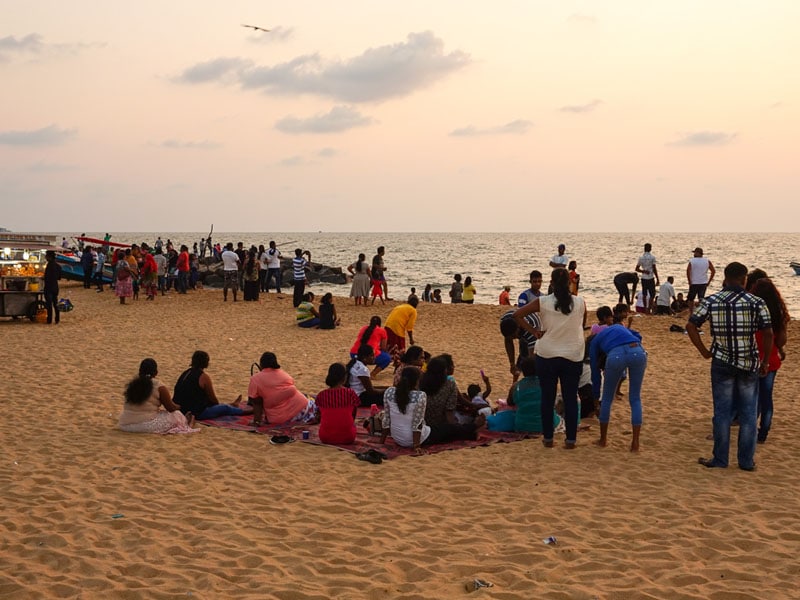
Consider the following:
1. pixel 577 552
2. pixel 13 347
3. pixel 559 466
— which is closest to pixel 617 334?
pixel 559 466

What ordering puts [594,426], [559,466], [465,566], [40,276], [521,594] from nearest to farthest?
1. [521,594]
2. [465,566]
3. [559,466]
4. [594,426]
5. [40,276]

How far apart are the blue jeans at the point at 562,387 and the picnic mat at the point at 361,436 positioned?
0.60 m

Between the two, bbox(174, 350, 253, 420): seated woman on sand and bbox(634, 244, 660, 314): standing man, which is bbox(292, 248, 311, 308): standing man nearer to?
bbox(634, 244, 660, 314): standing man

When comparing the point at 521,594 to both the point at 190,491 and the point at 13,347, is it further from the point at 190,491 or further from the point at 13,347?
the point at 13,347

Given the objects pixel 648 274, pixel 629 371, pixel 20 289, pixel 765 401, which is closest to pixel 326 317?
pixel 20 289

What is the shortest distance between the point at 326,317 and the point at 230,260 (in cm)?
717

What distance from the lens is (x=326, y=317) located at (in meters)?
19.1

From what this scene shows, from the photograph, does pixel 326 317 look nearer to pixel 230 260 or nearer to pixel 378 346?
pixel 378 346

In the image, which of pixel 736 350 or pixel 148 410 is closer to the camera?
pixel 736 350

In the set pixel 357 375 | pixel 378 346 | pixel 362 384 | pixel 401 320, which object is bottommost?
pixel 362 384

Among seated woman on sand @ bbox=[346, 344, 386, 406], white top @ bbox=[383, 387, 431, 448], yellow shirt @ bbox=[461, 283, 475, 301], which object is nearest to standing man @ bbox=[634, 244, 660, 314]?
yellow shirt @ bbox=[461, 283, 475, 301]

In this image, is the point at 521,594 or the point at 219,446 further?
the point at 219,446

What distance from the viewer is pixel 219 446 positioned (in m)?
8.16

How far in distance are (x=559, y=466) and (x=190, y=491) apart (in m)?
3.49
